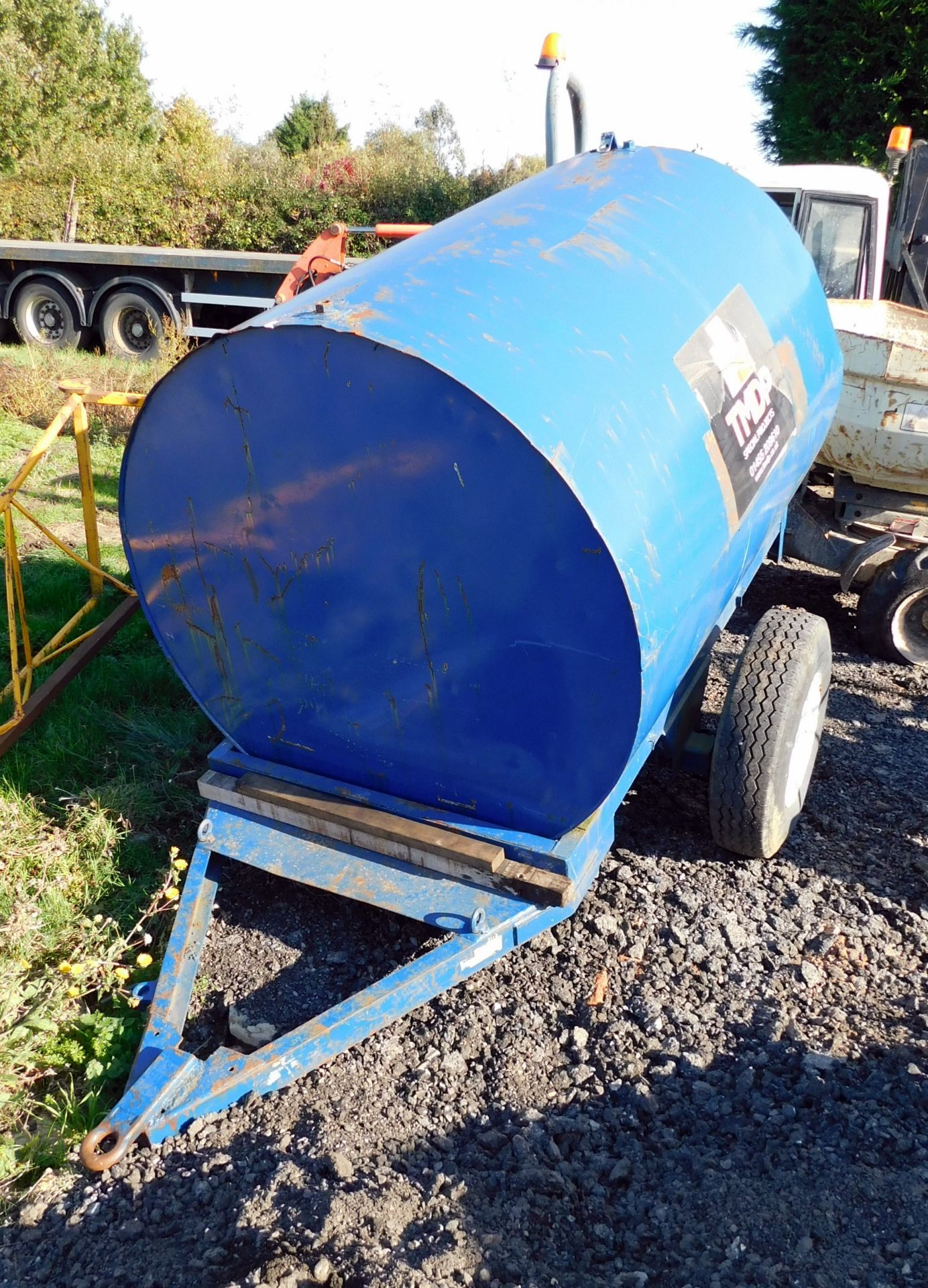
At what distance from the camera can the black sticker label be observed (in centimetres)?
279

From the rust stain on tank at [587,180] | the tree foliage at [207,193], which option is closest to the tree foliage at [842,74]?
the tree foliage at [207,193]

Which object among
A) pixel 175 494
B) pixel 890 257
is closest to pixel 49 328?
pixel 890 257

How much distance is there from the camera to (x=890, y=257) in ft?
24.7

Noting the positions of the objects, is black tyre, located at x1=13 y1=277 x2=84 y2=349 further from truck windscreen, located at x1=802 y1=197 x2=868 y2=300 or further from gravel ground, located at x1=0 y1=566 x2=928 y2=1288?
gravel ground, located at x1=0 y1=566 x2=928 y2=1288

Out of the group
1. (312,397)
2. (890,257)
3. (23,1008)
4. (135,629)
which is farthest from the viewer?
(890,257)

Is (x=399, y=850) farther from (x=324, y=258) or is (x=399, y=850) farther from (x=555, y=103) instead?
(x=324, y=258)

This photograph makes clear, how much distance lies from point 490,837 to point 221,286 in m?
10.4

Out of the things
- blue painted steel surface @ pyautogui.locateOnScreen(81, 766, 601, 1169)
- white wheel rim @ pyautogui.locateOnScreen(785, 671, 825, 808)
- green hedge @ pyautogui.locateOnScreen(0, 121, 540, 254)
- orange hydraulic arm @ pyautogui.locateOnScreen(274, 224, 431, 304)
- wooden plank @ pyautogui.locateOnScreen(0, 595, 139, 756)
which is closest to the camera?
blue painted steel surface @ pyautogui.locateOnScreen(81, 766, 601, 1169)

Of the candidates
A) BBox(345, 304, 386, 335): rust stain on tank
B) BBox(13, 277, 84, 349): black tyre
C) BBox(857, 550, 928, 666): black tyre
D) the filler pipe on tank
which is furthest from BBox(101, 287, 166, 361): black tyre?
BBox(345, 304, 386, 335): rust stain on tank

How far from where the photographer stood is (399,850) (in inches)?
112

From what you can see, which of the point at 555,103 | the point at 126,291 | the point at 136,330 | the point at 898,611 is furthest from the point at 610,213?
the point at 136,330

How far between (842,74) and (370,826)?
51.0 feet

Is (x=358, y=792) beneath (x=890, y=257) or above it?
beneath

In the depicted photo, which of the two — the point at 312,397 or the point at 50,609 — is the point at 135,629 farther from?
the point at 312,397
